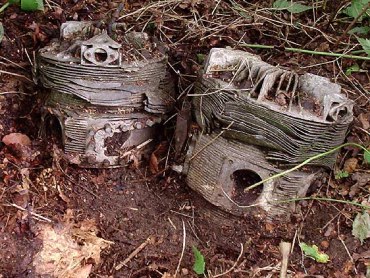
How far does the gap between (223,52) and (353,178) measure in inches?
26.2

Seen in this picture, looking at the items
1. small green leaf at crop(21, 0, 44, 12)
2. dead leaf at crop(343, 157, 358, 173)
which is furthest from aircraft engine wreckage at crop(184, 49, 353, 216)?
small green leaf at crop(21, 0, 44, 12)

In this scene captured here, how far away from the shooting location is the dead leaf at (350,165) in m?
2.39

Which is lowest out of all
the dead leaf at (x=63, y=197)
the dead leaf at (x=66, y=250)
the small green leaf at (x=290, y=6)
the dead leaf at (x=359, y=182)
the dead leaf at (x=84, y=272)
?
the dead leaf at (x=84, y=272)

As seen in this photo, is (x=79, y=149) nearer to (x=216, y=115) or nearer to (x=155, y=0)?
(x=216, y=115)

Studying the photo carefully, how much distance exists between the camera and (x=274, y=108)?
210cm

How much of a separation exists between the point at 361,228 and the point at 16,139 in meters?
1.28

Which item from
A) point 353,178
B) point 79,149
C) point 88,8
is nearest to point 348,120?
point 353,178

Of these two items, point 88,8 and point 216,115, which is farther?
point 88,8

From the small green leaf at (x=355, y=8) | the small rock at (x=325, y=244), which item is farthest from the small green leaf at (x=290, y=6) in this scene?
the small rock at (x=325, y=244)

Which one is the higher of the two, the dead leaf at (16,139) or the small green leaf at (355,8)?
the small green leaf at (355,8)

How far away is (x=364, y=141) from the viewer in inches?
96.3

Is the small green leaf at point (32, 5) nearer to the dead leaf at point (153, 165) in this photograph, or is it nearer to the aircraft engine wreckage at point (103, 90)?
the aircraft engine wreckage at point (103, 90)

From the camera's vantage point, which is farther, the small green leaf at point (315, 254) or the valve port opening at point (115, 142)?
the valve port opening at point (115, 142)

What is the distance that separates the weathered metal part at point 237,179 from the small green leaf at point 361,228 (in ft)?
0.68
